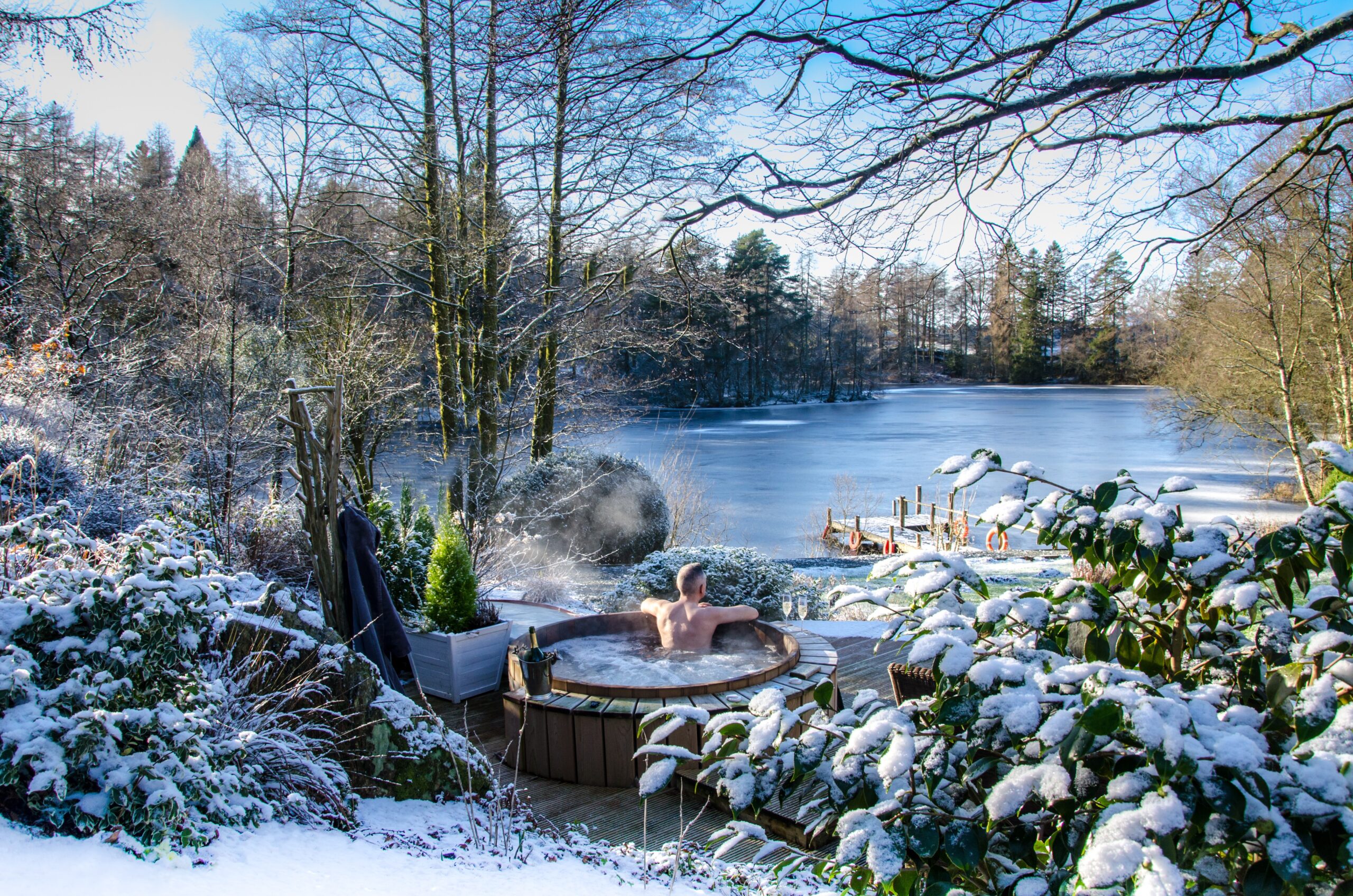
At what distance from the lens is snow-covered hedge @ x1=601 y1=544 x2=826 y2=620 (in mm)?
6859

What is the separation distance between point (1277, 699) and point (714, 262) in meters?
7.98

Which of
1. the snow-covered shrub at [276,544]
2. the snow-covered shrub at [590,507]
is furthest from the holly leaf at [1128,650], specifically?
the snow-covered shrub at [590,507]

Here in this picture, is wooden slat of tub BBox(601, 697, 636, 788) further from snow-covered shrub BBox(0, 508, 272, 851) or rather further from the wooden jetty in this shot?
the wooden jetty

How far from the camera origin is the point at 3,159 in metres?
14.7

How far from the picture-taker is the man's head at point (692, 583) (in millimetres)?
4707

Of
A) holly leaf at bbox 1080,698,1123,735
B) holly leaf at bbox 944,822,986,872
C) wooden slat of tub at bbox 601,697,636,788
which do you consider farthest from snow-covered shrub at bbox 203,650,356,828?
holly leaf at bbox 1080,698,1123,735

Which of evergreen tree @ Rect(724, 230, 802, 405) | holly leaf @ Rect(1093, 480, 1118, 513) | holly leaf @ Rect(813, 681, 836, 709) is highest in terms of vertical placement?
evergreen tree @ Rect(724, 230, 802, 405)

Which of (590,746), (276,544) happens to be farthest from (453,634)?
(276,544)

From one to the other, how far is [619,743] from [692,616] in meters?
1.26

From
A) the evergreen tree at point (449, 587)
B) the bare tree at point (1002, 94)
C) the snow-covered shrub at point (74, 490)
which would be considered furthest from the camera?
the snow-covered shrub at point (74, 490)

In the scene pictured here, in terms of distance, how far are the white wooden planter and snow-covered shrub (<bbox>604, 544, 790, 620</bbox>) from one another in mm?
2230

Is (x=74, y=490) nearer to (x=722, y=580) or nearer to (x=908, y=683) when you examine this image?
(x=722, y=580)

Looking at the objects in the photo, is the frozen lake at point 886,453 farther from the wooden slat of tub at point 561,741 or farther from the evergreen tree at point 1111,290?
the evergreen tree at point 1111,290

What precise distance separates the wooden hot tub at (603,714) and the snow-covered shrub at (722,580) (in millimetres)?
2630
